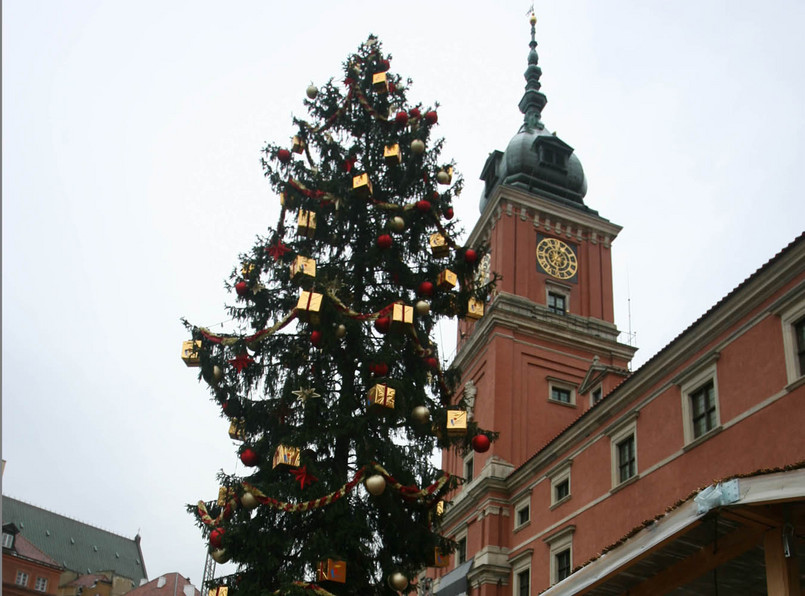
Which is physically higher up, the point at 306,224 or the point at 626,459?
the point at 306,224

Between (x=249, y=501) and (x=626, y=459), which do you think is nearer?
(x=249, y=501)

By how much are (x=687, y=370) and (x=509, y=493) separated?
1149 centimetres

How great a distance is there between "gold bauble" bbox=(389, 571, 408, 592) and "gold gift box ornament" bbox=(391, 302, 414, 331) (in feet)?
12.3

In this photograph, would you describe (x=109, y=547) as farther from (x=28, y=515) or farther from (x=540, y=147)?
(x=540, y=147)

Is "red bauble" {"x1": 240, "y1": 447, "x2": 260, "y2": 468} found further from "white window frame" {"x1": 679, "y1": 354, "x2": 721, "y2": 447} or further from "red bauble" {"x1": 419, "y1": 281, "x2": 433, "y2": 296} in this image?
"white window frame" {"x1": 679, "y1": 354, "x2": 721, "y2": 447}

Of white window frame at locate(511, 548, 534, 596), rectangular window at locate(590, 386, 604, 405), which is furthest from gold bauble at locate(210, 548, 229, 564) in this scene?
rectangular window at locate(590, 386, 604, 405)

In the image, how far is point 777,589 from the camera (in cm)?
571

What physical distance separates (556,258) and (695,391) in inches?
734

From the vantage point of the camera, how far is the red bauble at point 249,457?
1342 centimetres

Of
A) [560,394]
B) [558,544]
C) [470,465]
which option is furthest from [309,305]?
[560,394]

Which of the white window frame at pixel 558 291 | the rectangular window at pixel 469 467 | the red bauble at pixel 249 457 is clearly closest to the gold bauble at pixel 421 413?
the red bauble at pixel 249 457

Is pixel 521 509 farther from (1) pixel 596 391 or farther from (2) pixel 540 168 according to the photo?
(2) pixel 540 168

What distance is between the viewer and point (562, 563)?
2509 cm

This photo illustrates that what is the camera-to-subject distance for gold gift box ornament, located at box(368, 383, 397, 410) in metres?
12.7
